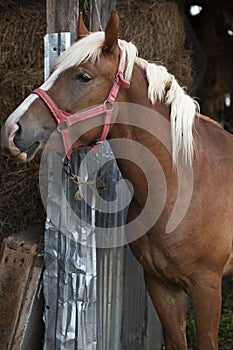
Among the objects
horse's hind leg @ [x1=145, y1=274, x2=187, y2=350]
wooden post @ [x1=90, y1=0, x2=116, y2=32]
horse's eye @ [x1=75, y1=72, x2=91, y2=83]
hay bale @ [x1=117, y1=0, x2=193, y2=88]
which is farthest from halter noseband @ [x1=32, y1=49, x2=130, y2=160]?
hay bale @ [x1=117, y1=0, x2=193, y2=88]

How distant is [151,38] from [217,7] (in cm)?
192

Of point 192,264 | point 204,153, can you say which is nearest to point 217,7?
point 204,153

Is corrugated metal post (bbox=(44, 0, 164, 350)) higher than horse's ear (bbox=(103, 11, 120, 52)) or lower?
lower

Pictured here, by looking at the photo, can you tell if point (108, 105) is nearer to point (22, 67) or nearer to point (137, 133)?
point (137, 133)

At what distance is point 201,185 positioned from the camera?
277 cm

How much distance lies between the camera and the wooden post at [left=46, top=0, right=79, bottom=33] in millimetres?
2998

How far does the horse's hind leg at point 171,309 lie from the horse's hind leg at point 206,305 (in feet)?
0.63

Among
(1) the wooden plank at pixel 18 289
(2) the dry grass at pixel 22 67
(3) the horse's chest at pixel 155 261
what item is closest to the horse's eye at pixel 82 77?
(3) the horse's chest at pixel 155 261

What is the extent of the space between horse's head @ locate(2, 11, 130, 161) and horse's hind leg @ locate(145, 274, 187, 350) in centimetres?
86

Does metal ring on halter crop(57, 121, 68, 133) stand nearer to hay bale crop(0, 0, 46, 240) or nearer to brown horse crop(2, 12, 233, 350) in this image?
brown horse crop(2, 12, 233, 350)

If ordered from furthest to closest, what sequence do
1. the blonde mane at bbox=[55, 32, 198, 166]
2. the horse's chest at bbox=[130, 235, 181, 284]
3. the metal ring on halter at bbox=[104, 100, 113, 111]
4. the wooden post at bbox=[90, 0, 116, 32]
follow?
the wooden post at bbox=[90, 0, 116, 32] → the horse's chest at bbox=[130, 235, 181, 284] → the blonde mane at bbox=[55, 32, 198, 166] → the metal ring on halter at bbox=[104, 100, 113, 111]

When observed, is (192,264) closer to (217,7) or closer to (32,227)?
(32,227)

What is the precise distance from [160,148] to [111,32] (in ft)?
1.84

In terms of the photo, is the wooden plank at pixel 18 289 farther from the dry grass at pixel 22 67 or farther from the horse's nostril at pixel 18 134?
the horse's nostril at pixel 18 134
